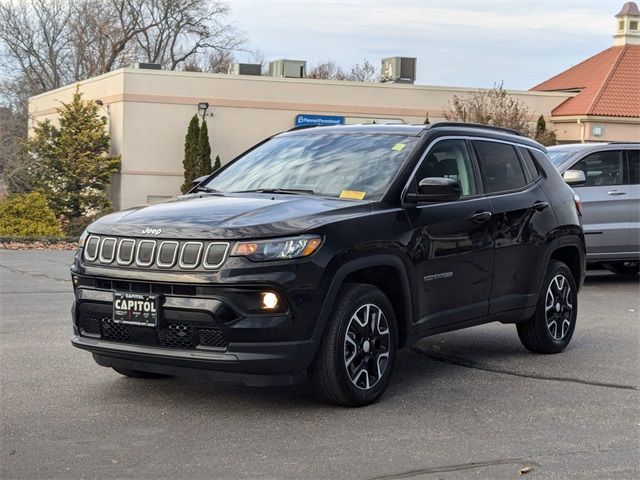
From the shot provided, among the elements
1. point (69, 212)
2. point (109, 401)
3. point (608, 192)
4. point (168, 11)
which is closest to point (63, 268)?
point (608, 192)

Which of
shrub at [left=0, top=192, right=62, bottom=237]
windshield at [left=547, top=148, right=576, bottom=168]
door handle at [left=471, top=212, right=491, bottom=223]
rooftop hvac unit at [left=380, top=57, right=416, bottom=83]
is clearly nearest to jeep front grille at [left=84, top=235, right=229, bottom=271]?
door handle at [left=471, top=212, right=491, bottom=223]

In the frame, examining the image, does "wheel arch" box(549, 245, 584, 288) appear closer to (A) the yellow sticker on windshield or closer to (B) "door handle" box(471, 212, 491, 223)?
(B) "door handle" box(471, 212, 491, 223)

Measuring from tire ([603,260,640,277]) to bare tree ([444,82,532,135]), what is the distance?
1676 centimetres

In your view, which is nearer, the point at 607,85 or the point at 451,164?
the point at 451,164

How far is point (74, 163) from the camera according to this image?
3397cm

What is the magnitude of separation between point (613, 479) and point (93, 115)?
31.1 meters

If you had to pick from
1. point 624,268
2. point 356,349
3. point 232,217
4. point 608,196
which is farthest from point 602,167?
point 232,217

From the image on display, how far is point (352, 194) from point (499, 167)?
1.84m

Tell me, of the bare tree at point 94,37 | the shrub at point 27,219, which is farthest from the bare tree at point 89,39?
the shrub at point 27,219

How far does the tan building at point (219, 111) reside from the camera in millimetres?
35469

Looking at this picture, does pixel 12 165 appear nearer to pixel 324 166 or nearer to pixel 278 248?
pixel 324 166

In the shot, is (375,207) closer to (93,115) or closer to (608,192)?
(608,192)

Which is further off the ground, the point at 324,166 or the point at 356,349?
the point at 324,166

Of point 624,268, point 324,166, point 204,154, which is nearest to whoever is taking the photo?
point 324,166
